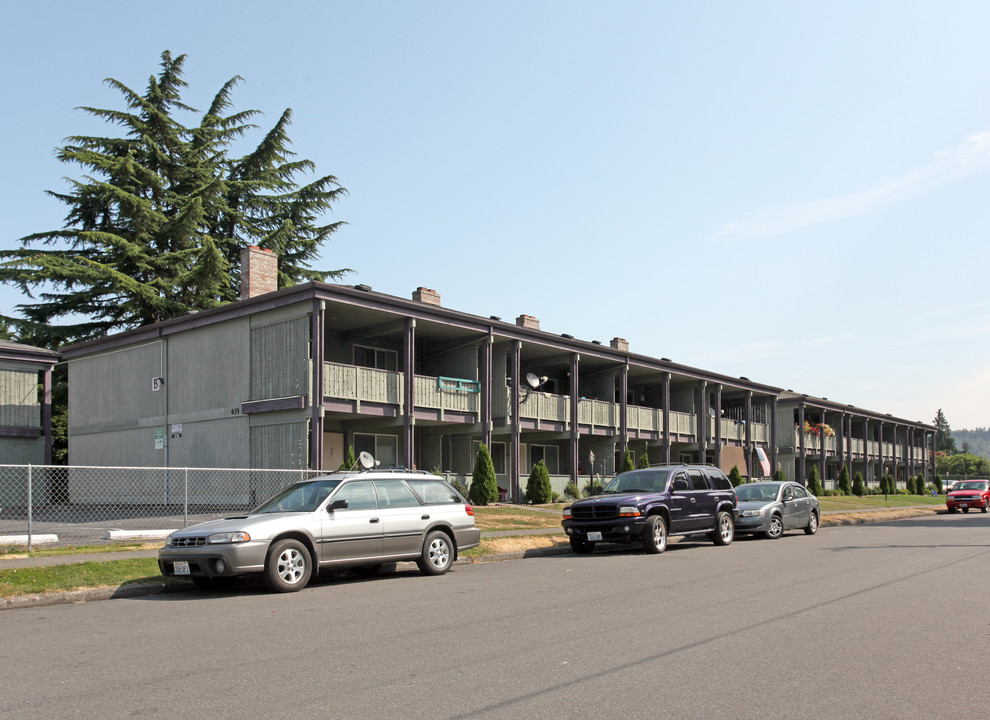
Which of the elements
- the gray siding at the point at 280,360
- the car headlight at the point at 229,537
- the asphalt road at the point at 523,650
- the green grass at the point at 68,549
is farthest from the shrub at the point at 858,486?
the car headlight at the point at 229,537

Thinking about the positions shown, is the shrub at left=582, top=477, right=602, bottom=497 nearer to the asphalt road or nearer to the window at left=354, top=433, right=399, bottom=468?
the window at left=354, top=433, right=399, bottom=468

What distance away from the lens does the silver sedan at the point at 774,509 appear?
20.7 meters

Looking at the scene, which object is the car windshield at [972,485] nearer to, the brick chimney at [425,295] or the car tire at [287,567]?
the brick chimney at [425,295]

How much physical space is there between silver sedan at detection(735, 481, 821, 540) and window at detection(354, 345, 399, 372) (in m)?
12.4

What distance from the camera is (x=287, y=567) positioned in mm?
11320

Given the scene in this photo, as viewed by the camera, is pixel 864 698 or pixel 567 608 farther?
pixel 567 608

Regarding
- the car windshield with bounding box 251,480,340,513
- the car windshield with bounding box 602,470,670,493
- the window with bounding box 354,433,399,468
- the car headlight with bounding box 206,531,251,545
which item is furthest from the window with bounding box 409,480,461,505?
the window with bounding box 354,433,399,468

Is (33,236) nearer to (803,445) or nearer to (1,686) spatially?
(1,686)

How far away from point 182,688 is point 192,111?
42.3m

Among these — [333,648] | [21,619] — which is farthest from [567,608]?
[21,619]

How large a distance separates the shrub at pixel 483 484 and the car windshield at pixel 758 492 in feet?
25.8

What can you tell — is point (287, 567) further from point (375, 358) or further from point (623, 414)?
point (623, 414)

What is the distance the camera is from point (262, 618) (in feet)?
30.1

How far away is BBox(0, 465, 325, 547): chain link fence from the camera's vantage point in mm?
19969
